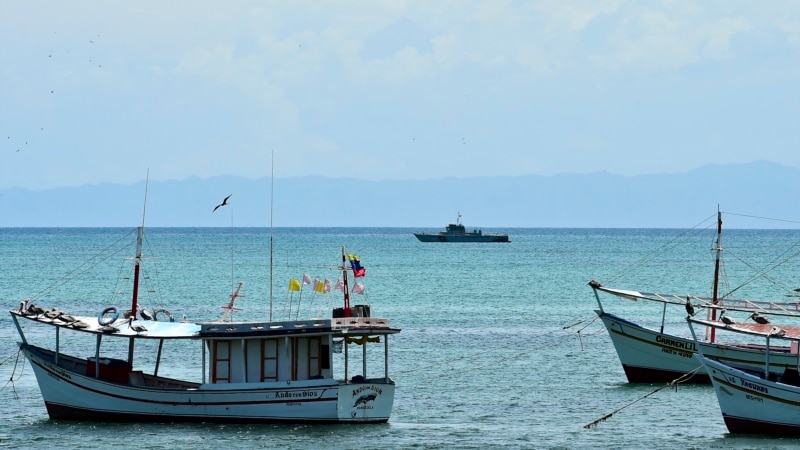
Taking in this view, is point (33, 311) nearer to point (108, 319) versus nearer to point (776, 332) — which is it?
point (108, 319)

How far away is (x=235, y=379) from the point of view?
4003 centimetres

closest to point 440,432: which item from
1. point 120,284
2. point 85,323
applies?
point 85,323

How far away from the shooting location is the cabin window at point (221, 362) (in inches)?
1575

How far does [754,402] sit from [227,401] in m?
15.6

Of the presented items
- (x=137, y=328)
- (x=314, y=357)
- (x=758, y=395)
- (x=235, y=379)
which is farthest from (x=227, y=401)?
(x=758, y=395)

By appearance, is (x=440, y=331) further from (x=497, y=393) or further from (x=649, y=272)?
(x=649, y=272)

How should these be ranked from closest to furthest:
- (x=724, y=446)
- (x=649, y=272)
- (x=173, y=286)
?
(x=724, y=446), (x=173, y=286), (x=649, y=272)

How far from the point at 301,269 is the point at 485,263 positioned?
27.0 meters

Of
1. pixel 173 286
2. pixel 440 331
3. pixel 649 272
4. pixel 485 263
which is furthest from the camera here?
pixel 485 263

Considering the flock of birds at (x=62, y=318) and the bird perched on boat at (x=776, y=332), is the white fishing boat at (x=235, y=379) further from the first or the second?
the bird perched on boat at (x=776, y=332)

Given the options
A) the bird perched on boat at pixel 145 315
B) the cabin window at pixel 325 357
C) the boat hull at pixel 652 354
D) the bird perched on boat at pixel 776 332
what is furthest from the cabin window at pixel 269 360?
the boat hull at pixel 652 354

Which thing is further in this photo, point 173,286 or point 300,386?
point 173,286

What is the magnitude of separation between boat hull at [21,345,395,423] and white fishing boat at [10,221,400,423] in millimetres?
30

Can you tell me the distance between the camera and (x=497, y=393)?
48750 millimetres
